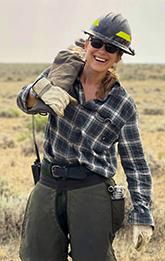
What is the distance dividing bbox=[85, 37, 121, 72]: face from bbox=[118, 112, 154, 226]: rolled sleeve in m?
0.32

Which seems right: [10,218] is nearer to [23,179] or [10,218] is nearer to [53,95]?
[53,95]

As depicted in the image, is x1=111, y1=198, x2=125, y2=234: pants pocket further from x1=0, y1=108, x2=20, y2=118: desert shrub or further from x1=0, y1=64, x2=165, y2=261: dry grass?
x1=0, y1=108, x2=20, y2=118: desert shrub

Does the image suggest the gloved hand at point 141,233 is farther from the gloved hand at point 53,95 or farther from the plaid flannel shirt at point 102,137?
the gloved hand at point 53,95

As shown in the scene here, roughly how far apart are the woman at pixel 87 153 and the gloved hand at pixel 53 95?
25 millimetres

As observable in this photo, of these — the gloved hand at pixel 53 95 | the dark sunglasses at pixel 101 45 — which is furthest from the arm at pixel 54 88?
the dark sunglasses at pixel 101 45

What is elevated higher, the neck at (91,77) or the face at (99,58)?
the face at (99,58)

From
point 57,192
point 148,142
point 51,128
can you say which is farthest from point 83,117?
point 148,142

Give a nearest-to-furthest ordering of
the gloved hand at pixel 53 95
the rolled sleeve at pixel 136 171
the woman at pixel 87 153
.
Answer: the gloved hand at pixel 53 95
the woman at pixel 87 153
the rolled sleeve at pixel 136 171

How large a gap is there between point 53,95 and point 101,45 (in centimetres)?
41

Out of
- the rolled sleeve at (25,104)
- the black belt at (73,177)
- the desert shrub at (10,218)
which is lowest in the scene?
the desert shrub at (10,218)

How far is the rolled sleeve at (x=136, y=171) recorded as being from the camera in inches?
120

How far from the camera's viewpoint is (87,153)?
9.62 ft

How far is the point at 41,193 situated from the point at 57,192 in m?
0.12

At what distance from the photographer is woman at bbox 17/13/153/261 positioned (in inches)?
115
